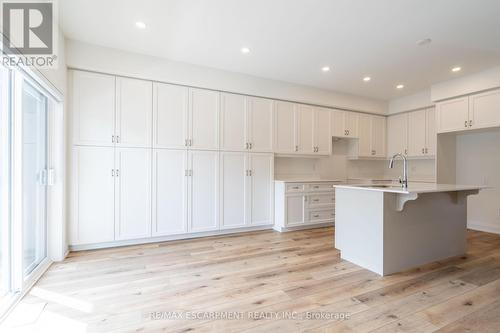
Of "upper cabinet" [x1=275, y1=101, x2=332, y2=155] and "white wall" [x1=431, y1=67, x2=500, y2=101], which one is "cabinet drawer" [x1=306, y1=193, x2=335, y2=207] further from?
"white wall" [x1=431, y1=67, x2=500, y2=101]

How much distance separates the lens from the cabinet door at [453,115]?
3.88m

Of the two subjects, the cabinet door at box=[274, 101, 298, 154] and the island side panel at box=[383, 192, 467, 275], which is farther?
the cabinet door at box=[274, 101, 298, 154]

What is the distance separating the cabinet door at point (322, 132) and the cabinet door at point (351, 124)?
1.57ft

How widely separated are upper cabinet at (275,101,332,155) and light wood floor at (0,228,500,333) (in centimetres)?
197

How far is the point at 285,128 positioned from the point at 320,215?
1729 millimetres

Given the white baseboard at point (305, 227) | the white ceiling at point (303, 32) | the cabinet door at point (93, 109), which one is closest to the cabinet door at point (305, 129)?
the white ceiling at point (303, 32)

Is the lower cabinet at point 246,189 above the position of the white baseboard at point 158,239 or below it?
above

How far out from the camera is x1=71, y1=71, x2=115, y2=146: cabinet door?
2.92 meters

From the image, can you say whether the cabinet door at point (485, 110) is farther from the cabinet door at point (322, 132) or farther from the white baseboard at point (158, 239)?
the white baseboard at point (158, 239)

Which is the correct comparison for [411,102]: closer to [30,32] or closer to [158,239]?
[158,239]

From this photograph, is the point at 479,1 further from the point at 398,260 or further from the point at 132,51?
the point at 132,51

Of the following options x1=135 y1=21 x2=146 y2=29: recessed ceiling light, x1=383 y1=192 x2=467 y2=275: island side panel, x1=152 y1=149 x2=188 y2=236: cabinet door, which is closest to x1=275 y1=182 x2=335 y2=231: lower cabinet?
x1=152 y1=149 x2=188 y2=236: cabinet door

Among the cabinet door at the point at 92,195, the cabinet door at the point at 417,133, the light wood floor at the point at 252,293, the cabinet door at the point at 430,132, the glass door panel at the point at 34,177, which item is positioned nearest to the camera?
the light wood floor at the point at 252,293

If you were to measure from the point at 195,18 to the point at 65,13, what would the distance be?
1306mm
